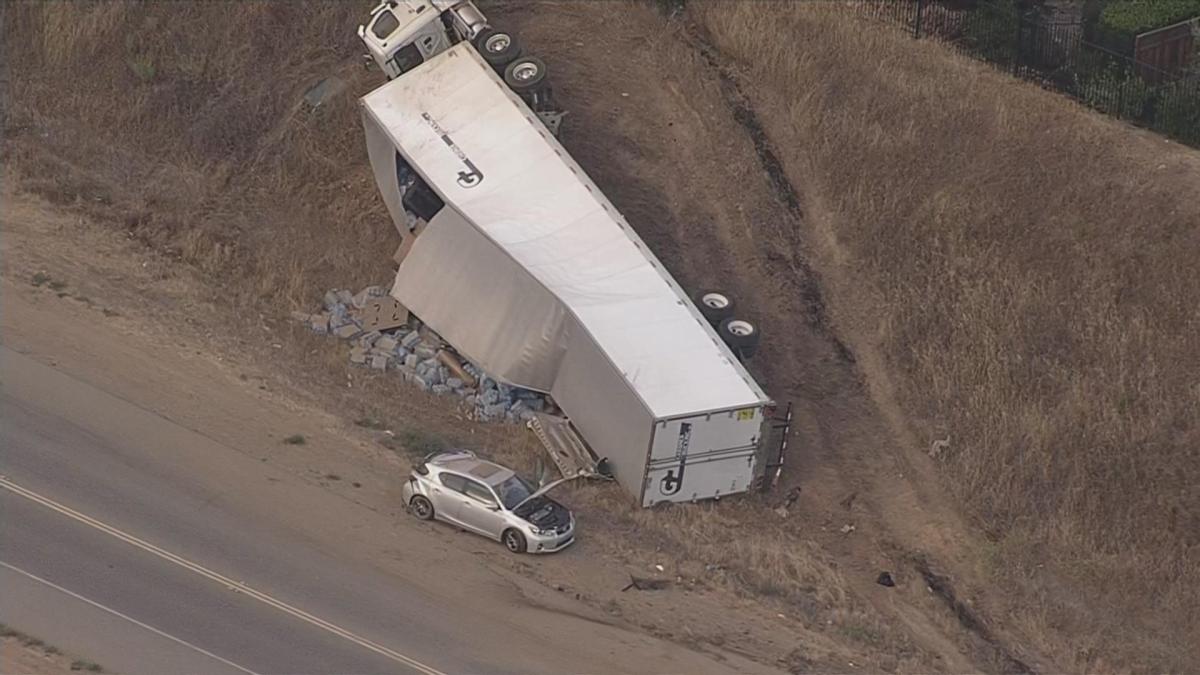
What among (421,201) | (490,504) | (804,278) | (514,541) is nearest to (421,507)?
(490,504)

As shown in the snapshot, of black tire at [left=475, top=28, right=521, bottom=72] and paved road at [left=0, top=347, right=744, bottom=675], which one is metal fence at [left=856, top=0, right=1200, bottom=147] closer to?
black tire at [left=475, top=28, right=521, bottom=72]

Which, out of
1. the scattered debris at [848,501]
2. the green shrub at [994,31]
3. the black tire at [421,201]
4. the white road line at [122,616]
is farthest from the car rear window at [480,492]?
the green shrub at [994,31]

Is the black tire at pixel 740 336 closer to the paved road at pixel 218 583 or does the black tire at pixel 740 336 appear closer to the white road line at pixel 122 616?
the paved road at pixel 218 583

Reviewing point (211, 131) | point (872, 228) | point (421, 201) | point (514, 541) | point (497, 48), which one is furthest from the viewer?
point (211, 131)

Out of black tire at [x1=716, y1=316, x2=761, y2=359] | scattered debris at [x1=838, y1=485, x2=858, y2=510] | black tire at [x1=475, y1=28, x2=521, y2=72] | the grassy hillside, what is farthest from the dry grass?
the grassy hillside

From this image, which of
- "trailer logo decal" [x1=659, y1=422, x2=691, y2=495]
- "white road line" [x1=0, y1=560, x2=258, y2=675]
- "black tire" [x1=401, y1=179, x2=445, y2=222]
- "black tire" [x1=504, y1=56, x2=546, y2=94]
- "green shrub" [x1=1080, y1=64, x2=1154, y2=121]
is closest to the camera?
"white road line" [x1=0, y1=560, x2=258, y2=675]

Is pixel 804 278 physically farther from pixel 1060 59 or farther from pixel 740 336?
pixel 1060 59
